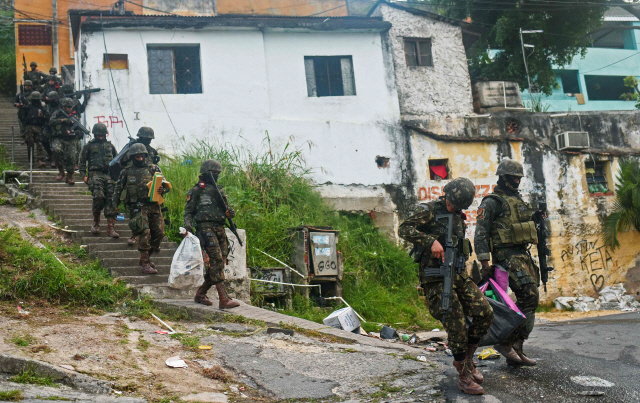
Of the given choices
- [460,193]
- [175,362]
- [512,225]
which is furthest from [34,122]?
[460,193]

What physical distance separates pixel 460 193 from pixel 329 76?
39.0 feet

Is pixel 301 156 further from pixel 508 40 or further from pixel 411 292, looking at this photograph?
pixel 508 40

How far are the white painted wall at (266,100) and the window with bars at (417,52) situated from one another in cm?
83

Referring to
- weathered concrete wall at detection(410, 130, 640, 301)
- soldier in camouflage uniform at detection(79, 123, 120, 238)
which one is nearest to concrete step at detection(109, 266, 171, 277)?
soldier in camouflage uniform at detection(79, 123, 120, 238)

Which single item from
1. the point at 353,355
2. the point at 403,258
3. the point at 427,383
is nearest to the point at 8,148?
the point at 403,258

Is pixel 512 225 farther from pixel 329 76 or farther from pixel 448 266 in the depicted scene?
pixel 329 76

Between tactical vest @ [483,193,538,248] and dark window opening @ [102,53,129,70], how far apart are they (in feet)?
37.0

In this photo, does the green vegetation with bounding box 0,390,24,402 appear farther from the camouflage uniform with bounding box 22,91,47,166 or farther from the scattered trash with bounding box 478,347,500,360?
the camouflage uniform with bounding box 22,91,47,166

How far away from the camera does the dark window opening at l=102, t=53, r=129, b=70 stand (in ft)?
48.0

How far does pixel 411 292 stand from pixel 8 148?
10.5 metres

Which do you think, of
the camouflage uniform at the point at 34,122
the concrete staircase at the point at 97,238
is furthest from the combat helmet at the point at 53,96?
the concrete staircase at the point at 97,238

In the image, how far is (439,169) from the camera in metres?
16.2

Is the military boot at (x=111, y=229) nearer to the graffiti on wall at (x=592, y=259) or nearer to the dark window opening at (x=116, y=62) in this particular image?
the dark window opening at (x=116, y=62)

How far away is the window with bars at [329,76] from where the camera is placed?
1614 centimetres
